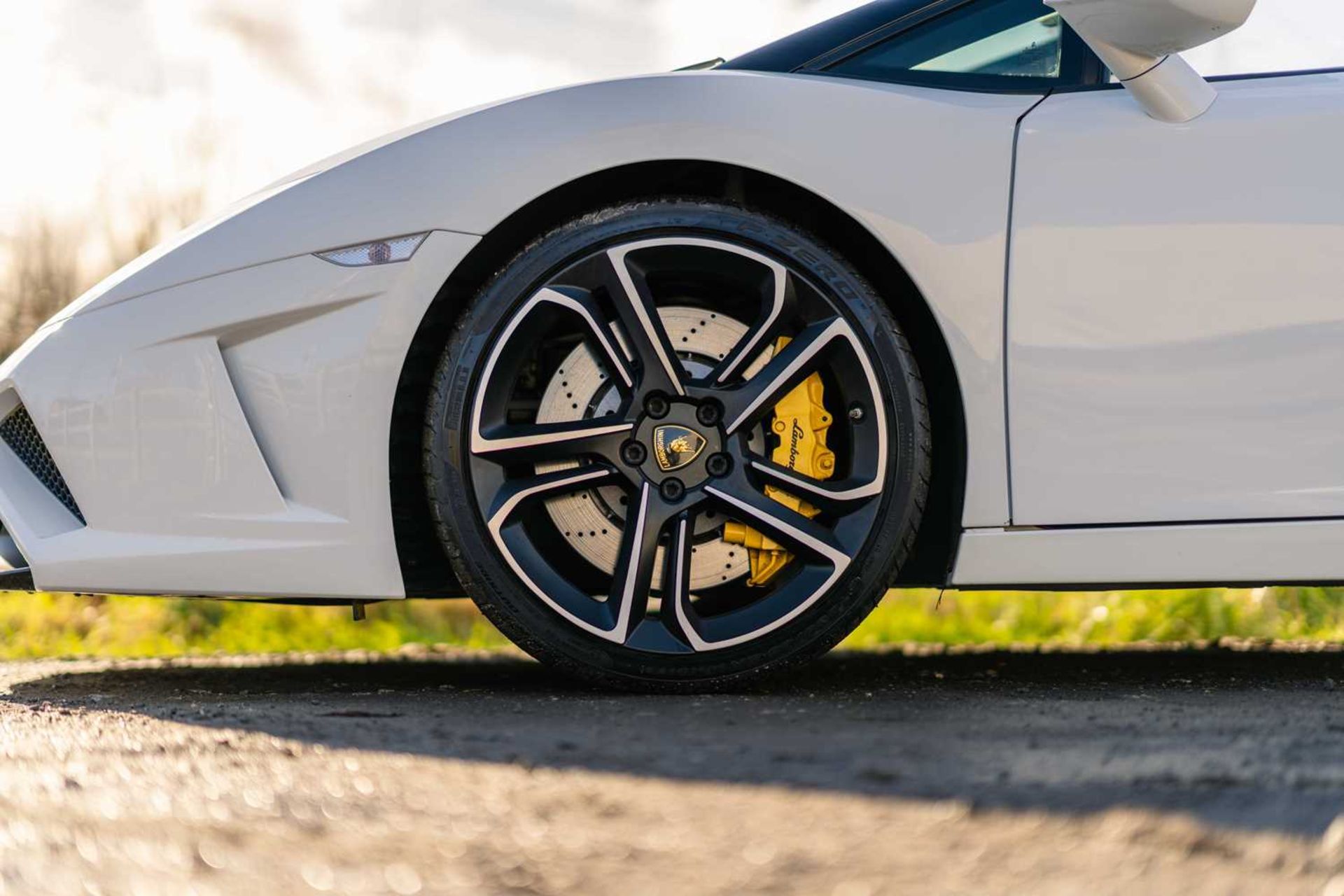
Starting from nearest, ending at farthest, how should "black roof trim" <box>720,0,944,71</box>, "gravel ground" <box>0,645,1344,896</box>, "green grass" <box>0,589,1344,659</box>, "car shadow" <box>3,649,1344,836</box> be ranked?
"gravel ground" <box>0,645,1344,896</box>, "car shadow" <box>3,649,1344,836</box>, "black roof trim" <box>720,0,944,71</box>, "green grass" <box>0,589,1344,659</box>

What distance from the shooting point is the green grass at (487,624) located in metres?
4.36

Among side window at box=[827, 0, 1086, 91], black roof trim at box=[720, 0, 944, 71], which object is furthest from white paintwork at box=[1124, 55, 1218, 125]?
black roof trim at box=[720, 0, 944, 71]

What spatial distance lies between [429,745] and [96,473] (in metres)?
0.88

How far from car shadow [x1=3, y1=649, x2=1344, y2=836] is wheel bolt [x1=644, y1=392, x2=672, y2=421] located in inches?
18.2

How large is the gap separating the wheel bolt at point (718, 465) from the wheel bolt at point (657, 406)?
11 cm

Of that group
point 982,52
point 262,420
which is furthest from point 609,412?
point 982,52

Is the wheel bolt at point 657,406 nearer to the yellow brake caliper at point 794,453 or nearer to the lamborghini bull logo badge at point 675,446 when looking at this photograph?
the lamborghini bull logo badge at point 675,446

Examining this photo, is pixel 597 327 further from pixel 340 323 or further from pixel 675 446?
pixel 340 323

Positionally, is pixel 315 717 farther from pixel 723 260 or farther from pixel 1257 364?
pixel 1257 364

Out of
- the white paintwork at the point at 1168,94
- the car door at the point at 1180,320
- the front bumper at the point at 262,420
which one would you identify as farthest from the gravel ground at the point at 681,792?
the white paintwork at the point at 1168,94

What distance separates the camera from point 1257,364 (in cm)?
205

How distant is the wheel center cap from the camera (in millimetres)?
2039

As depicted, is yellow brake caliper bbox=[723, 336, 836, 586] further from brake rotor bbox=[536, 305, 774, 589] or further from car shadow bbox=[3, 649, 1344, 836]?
car shadow bbox=[3, 649, 1344, 836]

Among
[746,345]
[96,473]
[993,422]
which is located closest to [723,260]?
[746,345]
